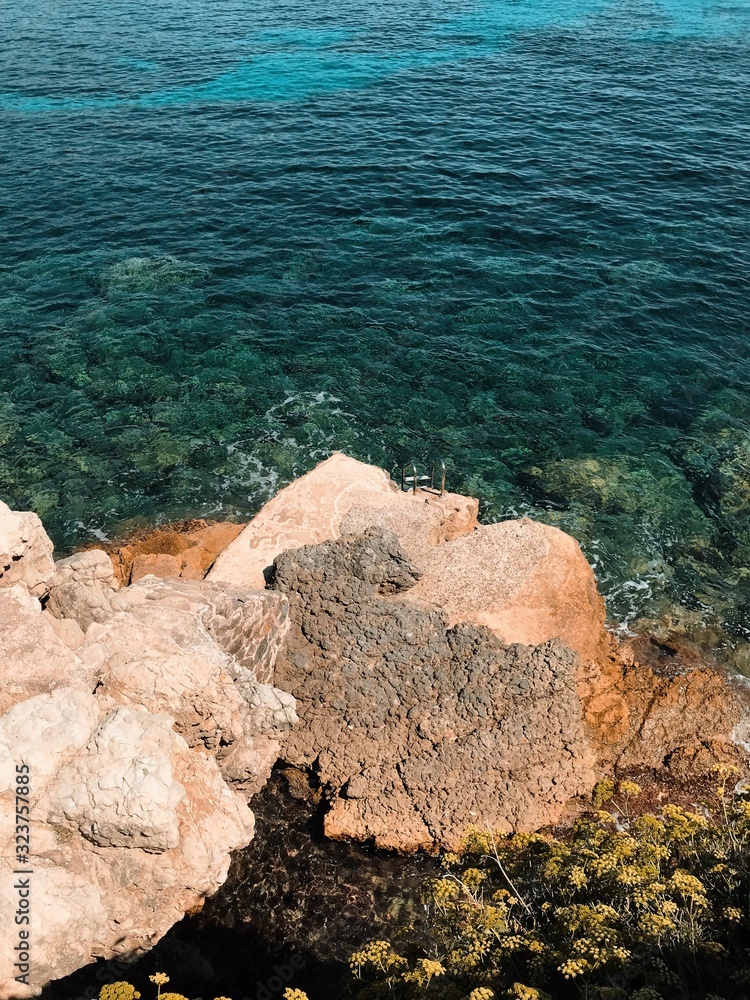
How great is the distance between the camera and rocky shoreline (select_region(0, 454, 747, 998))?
652 inches

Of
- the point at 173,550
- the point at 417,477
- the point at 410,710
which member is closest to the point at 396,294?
the point at 417,477

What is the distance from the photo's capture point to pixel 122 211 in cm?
4878

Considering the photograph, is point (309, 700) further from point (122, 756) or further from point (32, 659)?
point (32, 659)

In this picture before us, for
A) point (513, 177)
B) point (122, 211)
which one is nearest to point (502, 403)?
point (513, 177)

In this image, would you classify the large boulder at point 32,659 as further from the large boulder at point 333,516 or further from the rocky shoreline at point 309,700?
the large boulder at point 333,516

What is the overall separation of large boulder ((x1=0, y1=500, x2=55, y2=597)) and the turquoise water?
25.0 feet

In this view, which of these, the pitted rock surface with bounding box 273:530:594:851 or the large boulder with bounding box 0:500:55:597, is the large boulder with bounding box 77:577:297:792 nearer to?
the pitted rock surface with bounding box 273:530:594:851

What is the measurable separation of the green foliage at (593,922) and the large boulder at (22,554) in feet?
42.7

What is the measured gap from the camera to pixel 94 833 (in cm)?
1641

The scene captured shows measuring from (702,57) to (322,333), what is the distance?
197ft

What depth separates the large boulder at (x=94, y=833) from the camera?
15914mm

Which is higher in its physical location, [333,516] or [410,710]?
[333,516]

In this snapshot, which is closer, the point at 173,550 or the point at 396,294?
the point at 173,550

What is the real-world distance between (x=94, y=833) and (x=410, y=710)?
8.64m
